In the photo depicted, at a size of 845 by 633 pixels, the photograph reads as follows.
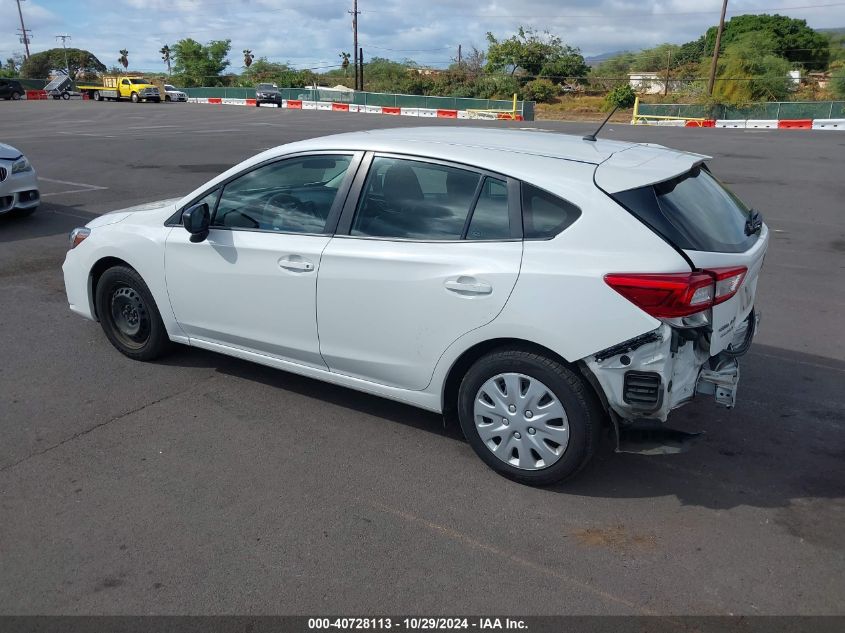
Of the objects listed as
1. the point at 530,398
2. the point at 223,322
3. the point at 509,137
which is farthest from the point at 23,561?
the point at 509,137

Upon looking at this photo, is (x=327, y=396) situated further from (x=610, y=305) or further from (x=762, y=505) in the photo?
(x=762, y=505)

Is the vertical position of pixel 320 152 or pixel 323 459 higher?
pixel 320 152

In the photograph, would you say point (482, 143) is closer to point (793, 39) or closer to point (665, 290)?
point (665, 290)

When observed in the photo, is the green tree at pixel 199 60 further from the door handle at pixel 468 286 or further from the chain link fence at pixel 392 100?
the door handle at pixel 468 286

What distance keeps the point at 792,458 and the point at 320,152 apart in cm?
324

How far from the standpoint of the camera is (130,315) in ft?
17.7

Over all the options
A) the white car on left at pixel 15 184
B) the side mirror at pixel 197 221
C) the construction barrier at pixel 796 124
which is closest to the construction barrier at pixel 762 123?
the construction barrier at pixel 796 124

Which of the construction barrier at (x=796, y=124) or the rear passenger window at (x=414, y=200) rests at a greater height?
the rear passenger window at (x=414, y=200)

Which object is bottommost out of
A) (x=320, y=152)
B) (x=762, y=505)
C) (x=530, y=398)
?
(x=762, y=505)

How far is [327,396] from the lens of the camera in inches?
194

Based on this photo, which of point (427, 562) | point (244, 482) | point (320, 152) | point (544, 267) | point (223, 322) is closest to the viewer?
point (427, 562)

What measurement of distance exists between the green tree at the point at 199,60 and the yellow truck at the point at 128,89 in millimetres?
36270
